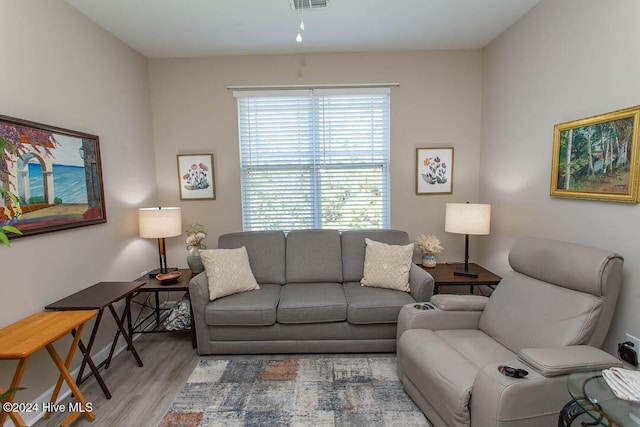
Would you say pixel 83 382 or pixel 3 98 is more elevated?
pixel 3 98

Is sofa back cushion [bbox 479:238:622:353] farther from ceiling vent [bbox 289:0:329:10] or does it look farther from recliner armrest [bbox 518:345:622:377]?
ceiling vent [bbox 289:0:329:10]

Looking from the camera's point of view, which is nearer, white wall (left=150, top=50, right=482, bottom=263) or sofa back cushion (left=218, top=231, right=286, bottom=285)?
sofa back cushion (left=218, top=231, right=286, bottom=285)

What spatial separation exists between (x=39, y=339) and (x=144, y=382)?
100 cm

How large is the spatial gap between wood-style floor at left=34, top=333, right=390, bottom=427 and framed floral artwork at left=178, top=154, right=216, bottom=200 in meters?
1.49

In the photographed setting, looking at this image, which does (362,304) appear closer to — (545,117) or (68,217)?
(545,117)

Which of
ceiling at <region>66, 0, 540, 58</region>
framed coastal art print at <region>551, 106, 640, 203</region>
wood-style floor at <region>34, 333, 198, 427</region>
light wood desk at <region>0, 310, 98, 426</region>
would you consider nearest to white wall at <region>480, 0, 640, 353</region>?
framed coastal art print at <region>551, 106, 640, 203</region>

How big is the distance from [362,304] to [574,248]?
1.47m

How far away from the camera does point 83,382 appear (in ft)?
7.51

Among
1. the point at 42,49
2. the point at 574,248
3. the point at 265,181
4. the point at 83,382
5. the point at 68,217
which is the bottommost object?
the point at 83,382

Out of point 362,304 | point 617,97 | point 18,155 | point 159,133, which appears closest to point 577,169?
point 617,97

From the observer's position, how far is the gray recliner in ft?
4.56

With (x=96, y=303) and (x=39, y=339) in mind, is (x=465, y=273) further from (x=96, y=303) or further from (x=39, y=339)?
(x=39, y=339)

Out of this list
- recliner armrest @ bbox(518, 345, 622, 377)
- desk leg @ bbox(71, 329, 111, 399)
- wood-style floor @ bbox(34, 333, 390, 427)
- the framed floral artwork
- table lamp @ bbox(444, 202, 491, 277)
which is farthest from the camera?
the framed floral artwork

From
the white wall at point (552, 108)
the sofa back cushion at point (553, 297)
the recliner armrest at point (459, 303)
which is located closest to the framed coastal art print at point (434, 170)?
the white wall at point (552, 108)
